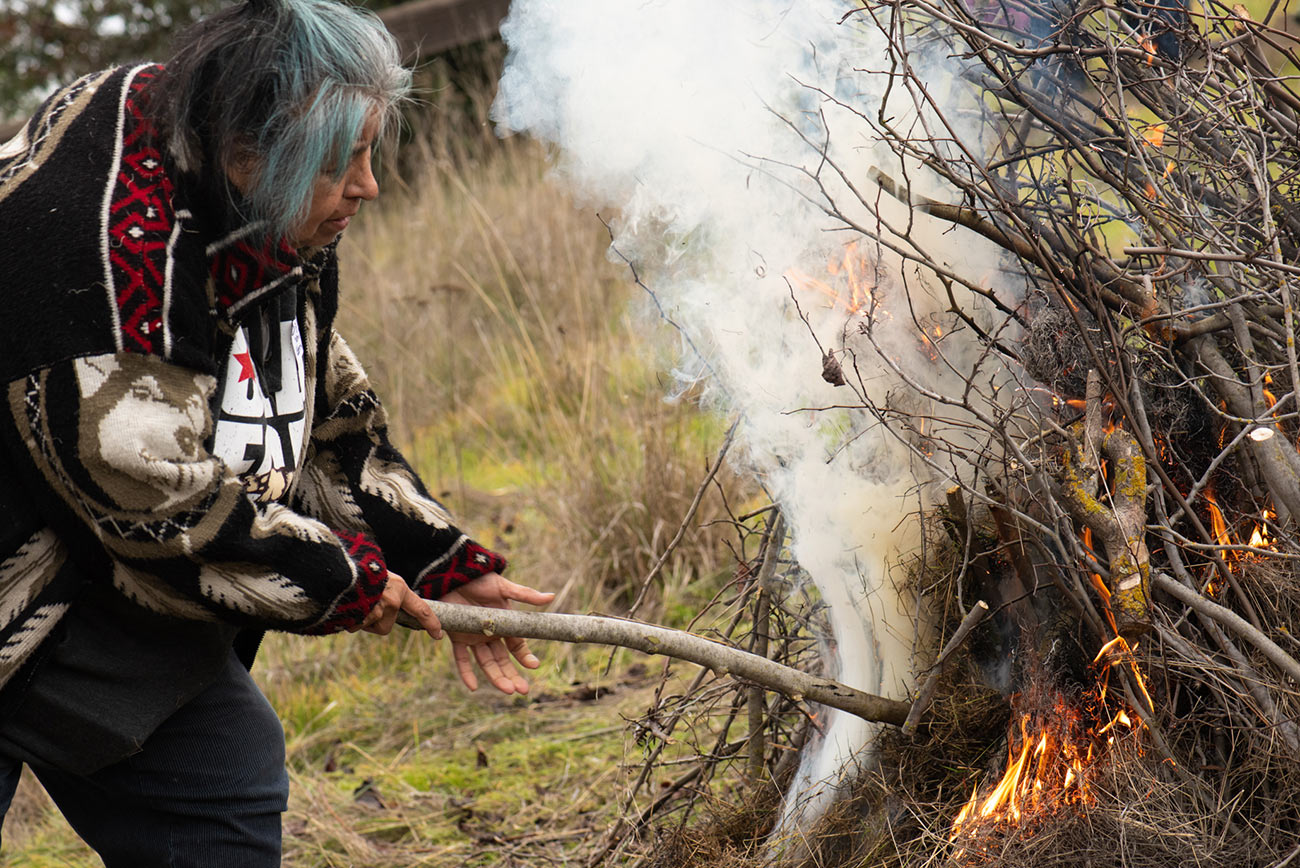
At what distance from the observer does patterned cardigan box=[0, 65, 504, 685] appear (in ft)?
5.29

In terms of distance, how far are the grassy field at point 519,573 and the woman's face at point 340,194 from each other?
96 centimetres

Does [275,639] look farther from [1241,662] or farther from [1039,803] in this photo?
[1241,662]

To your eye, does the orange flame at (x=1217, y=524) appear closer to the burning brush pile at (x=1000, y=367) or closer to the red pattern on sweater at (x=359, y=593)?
the burning brush pile at (x=1000, y=367)

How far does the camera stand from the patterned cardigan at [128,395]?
5.29 ft

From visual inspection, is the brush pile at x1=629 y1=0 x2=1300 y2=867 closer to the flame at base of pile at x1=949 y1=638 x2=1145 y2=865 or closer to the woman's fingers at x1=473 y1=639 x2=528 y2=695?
the flame at base of pile at x1=949 y1=638 x2=1145 y2=865

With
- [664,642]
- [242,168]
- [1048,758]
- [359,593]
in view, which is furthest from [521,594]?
[1048,758]

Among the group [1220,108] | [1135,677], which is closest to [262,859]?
[1135,677]

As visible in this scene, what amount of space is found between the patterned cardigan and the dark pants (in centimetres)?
31

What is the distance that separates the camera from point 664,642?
208 cm

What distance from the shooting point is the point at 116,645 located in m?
1.87

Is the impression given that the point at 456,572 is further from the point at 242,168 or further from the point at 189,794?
the point at 242,168

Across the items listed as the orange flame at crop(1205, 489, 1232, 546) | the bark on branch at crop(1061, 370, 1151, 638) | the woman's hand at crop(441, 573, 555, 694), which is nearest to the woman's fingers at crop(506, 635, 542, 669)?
the woman's hand at crop(441, 573, 555, 694)

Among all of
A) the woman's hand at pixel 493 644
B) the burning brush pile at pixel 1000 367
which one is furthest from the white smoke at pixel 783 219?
the woman's hand at pixel 493 644

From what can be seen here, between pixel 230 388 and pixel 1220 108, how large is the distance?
181 cm
